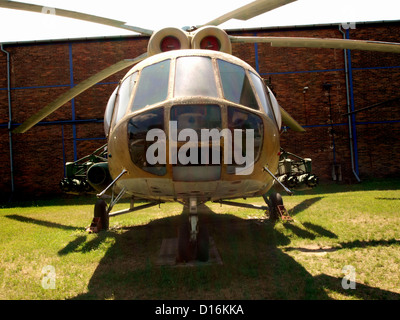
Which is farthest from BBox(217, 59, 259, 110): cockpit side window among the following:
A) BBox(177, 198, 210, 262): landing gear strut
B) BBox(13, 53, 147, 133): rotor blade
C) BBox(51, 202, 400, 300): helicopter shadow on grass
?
BBox(13, 53, 147, 133): rotor blade

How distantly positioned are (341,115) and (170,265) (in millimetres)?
13823

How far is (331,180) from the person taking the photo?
1466cm

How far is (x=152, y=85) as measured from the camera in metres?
3.30

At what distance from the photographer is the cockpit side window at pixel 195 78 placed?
300cm

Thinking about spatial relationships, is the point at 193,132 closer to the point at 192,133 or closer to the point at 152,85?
the point at 192,133

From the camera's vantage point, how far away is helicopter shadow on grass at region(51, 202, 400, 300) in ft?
9.09

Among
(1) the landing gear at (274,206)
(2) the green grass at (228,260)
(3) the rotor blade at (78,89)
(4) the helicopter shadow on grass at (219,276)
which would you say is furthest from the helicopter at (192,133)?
(1) the landing gear at (274,206)

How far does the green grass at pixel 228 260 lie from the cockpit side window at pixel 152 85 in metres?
1.86

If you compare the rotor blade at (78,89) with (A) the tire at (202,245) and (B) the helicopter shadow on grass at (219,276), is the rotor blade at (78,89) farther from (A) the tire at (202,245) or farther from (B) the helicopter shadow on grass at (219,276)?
(A) the tire at (202,245)

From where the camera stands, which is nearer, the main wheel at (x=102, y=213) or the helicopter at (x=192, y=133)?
the helicopter at (x=192, y=133)

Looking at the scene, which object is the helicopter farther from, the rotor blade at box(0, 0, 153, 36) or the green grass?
the green grass

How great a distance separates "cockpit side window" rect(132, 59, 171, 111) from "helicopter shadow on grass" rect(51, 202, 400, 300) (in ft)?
5.98

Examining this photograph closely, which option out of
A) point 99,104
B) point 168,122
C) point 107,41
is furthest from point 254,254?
point 107,41

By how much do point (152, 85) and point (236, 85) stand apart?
0.93 metres
